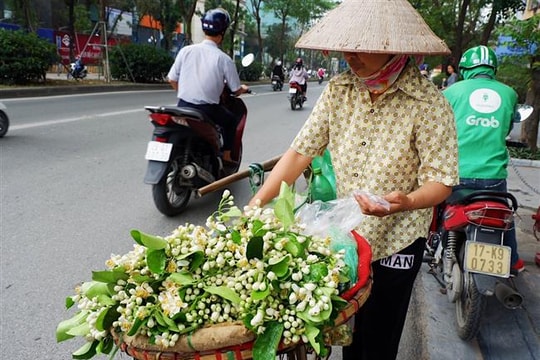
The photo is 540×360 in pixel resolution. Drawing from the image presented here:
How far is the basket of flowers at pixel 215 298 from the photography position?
1.01m

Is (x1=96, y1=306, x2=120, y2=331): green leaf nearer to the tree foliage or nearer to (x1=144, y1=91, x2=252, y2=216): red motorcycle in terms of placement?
(x1=144, y1=91, x2=252, y2=216): red motorcycle

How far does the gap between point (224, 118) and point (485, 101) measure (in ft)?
8.58

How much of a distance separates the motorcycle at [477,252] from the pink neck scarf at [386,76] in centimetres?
113

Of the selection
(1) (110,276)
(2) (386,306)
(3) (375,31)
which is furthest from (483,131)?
(1) (110,276)

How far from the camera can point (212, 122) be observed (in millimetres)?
4410

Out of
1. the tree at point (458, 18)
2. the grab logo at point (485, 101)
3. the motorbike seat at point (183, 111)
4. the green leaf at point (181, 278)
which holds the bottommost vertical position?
the green leaf at point (181, 278)

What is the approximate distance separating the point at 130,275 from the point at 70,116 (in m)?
8.62

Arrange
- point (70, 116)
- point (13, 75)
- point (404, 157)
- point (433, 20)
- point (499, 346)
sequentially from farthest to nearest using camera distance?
point (433, 20) < point (13, 75) < point (70, 116) < point (499, 346) < point (404, 157)

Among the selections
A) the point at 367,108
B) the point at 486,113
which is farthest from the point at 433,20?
the point at 367,108

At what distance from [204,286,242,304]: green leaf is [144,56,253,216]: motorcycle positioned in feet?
9.81

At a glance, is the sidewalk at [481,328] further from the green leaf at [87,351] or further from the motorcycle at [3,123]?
the motorcycle at [3,123]

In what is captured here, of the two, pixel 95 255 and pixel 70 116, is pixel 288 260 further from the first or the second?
pixel 70 116

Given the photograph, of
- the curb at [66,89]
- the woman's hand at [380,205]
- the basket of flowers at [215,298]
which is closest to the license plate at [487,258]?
the woman's hand at [380,205]

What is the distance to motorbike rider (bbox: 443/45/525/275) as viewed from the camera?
264cm
